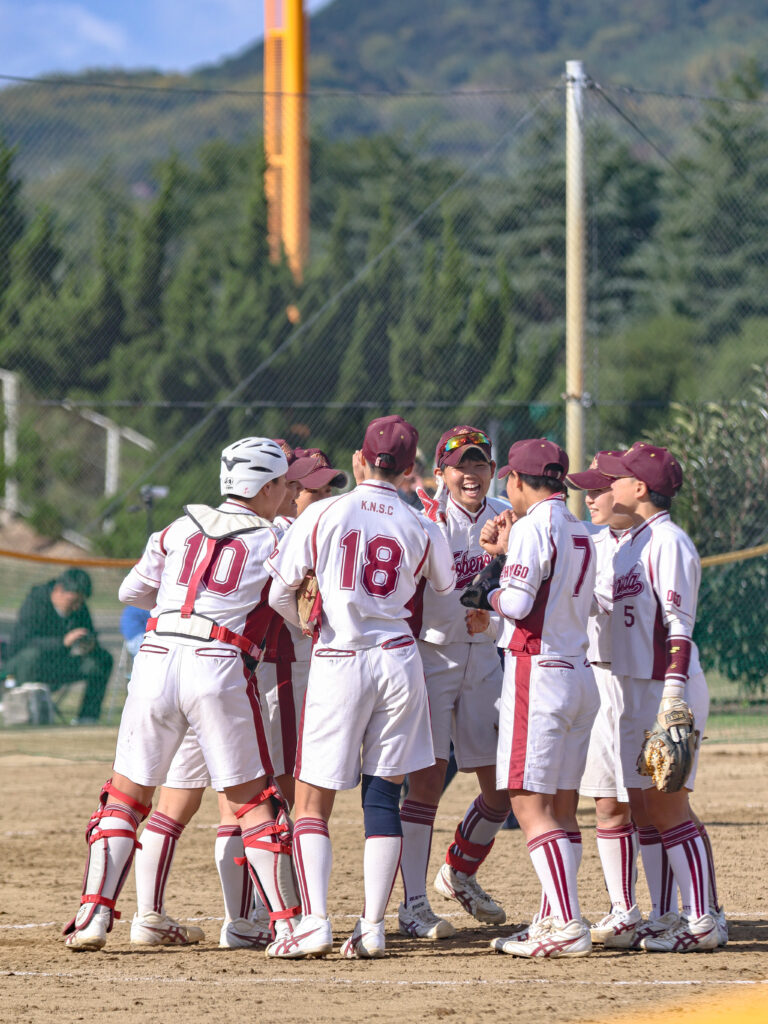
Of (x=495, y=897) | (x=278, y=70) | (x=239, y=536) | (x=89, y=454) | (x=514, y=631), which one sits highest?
(x=278, y=70)

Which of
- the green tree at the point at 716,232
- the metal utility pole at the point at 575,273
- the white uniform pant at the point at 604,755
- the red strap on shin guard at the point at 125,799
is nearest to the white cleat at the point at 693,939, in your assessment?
the white uniform pant at the point at 604,755

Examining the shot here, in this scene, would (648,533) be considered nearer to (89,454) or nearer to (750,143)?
(89,454)

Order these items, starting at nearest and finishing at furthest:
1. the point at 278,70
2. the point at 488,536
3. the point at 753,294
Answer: the point at 488,536 → the point at 278,70 → the point at 753,294

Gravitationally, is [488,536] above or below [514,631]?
above

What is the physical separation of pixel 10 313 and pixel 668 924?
15.0m

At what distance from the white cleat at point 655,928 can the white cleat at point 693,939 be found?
87mm

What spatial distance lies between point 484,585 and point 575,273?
6.62 m

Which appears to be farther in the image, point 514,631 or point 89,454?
point 89,454

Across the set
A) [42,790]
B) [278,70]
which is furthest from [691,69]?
[42,790]

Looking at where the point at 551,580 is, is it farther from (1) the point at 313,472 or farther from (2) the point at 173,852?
(2) the point at 173,852

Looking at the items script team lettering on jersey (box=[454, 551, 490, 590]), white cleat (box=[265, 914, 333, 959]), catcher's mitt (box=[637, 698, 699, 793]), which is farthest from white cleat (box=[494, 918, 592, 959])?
script team lettering on jersey (box=[454, 551, 490, 590])

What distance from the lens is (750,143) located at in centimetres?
3441

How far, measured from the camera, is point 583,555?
18.1 feet

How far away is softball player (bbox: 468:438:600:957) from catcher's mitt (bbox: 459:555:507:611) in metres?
0.17
